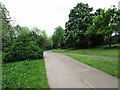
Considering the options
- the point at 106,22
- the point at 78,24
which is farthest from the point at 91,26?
the point at 78,24

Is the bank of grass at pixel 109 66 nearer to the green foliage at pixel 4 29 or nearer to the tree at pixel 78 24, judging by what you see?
the green foliage at pixel 4 29

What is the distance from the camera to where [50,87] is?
8.11 m

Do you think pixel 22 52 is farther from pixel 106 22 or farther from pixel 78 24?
pixel 78 24

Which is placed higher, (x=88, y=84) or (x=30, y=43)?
(x=30, y=43)

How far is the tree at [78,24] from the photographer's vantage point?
46594mm

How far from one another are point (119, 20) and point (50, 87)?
32770 mm

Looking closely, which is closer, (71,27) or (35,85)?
(35,85)

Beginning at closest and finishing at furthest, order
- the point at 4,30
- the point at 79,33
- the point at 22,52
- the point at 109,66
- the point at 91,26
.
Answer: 1. the point at 109,66
2. the point at 22,52
3. the point at 4,30
4. the point at 91,26
5. the point at 79,33

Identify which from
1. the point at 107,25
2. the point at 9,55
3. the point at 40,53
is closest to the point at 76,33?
the point at 107,25

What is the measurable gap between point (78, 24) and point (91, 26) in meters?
7.18

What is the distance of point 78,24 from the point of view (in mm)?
48094

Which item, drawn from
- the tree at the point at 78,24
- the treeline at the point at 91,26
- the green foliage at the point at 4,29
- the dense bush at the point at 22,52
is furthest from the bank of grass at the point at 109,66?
the tree at the point at 78,24

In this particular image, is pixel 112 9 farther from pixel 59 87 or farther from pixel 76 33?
pixel 59 87

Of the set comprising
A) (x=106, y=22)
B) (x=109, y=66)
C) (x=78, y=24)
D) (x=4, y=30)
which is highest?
(x=78, y=24)
